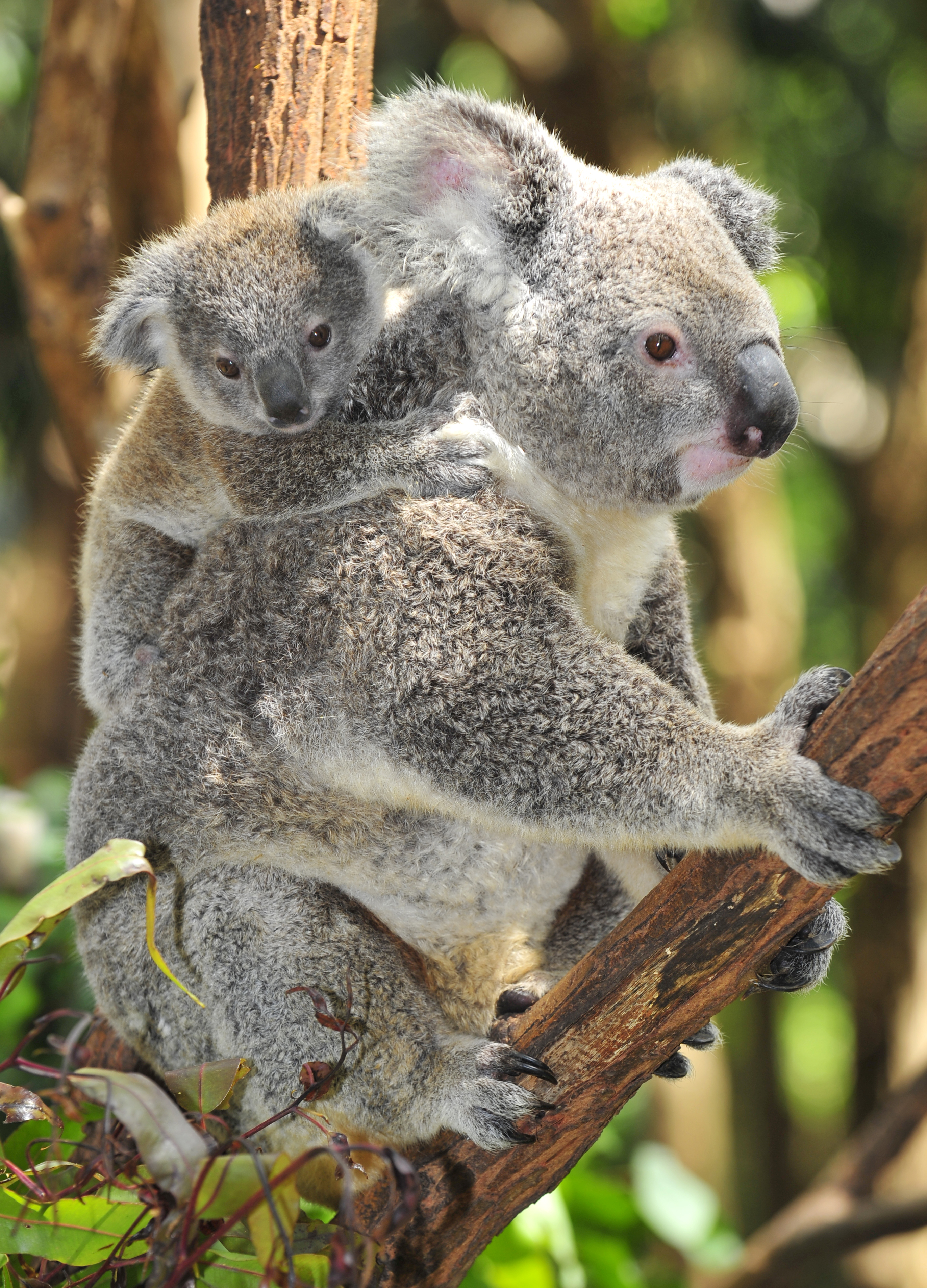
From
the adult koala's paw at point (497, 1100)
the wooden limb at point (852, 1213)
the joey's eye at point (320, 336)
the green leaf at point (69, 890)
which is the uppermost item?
the joey's eye at point (320, 336)

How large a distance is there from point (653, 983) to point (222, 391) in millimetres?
1441

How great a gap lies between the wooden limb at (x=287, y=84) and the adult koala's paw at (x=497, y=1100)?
6.63 ft

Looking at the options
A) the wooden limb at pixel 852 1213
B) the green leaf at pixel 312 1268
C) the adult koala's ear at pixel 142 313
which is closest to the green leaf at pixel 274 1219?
the green leaf at pixel 312 1268

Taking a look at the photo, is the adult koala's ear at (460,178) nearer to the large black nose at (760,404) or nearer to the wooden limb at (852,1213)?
the large black nose at (760,404)

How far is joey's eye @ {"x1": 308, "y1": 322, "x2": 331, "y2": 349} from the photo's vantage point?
227cm

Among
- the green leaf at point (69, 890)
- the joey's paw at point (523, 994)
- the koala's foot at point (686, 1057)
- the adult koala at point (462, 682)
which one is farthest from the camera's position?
the joey's paw at point (523, 994)

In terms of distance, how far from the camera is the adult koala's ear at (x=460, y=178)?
1.94 metres

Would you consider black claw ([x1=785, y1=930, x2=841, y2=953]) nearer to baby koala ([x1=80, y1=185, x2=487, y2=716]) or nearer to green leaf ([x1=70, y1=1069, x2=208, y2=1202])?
green leaf ([x1=70, y1=1069, x2=208, y2=1202])

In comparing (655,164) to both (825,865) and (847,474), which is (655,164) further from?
(825,865)

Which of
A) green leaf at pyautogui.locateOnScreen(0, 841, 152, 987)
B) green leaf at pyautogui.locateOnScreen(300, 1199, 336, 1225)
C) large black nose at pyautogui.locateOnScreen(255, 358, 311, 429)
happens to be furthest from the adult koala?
green leaf at pyautogui.locateOnScreen(0, 841, 152, 987)

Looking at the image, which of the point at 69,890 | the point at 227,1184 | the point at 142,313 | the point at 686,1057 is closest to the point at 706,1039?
the point at 686,1057

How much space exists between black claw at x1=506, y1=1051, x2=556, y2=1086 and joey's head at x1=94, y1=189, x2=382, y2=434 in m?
1.22

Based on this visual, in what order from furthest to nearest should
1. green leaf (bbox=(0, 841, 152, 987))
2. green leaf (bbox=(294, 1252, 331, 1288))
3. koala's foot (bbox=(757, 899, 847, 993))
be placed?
koala's foot (bbox=(757, 899, 847, 993)), green leaf (bbox=(294, 1252, 331, 1288)), green leaf (bbox=(0, 841, 152, 987))

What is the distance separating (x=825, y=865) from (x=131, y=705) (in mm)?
1319
